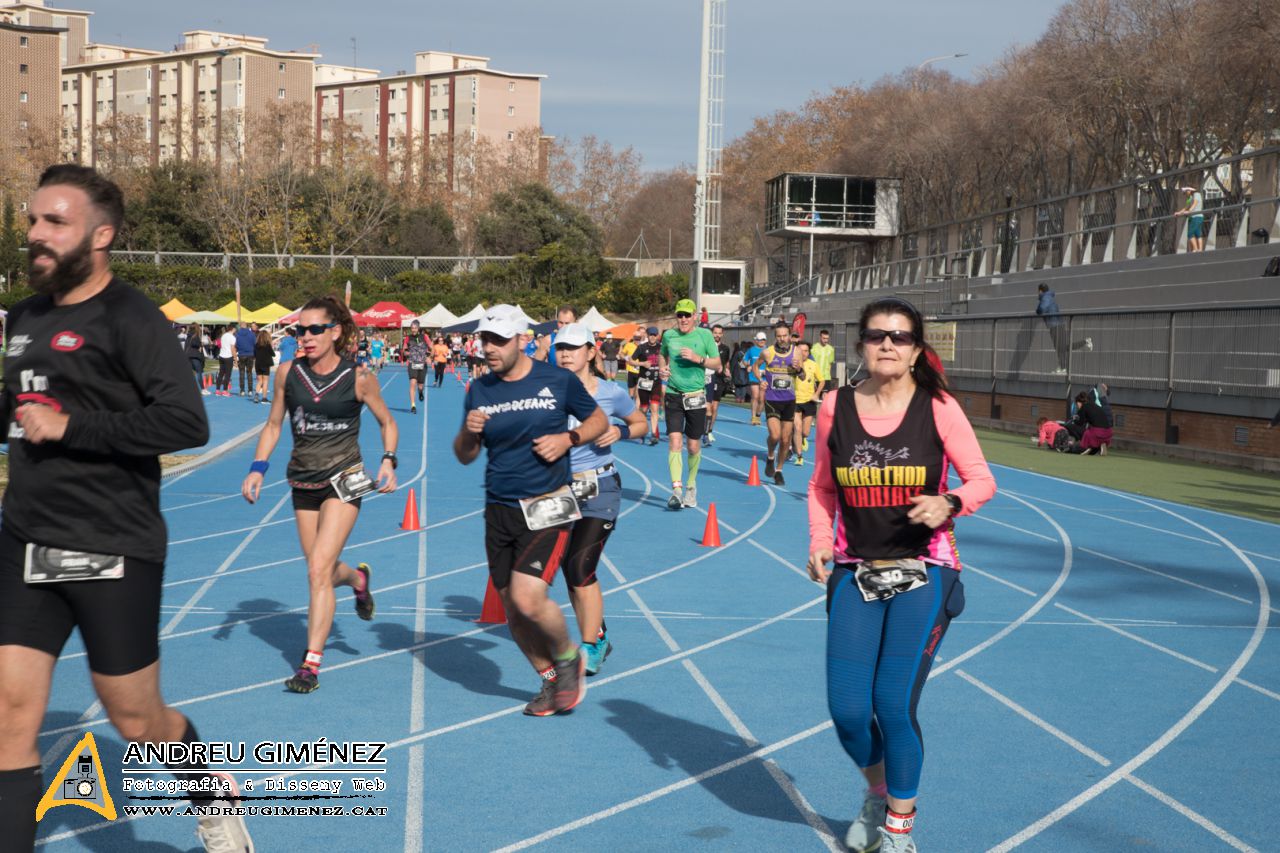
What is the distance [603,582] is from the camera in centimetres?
1102

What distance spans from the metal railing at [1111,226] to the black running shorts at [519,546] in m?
25.1

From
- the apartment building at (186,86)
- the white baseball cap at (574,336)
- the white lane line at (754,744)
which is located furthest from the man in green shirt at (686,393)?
the apartment building at (186,86)

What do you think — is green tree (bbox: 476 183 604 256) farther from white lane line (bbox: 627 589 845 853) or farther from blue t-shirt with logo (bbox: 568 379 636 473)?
white lane line (bbox: 627 589 845 853)

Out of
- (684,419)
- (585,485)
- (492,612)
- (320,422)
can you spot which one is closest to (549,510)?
(585,485)

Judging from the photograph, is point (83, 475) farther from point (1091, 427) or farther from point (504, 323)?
point (1091, 427)

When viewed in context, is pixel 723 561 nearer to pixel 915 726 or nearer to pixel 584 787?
pixel 584 787

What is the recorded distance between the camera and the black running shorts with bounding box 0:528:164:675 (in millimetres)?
3781

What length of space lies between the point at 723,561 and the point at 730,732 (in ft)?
17.9

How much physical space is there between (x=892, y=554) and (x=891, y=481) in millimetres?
254

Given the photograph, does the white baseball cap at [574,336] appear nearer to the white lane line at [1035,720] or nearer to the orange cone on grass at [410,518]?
the white lane line at [1035,720]

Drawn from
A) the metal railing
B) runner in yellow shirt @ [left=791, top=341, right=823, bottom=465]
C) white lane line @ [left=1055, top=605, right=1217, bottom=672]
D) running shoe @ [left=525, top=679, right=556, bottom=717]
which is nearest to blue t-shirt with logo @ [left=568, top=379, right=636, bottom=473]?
running shoe @ [left=525, top=679, right=556, bottom=717]

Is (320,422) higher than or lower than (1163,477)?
higher

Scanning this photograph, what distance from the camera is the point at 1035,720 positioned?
718cm

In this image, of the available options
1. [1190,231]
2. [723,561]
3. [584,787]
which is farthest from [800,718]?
[1190,231]
